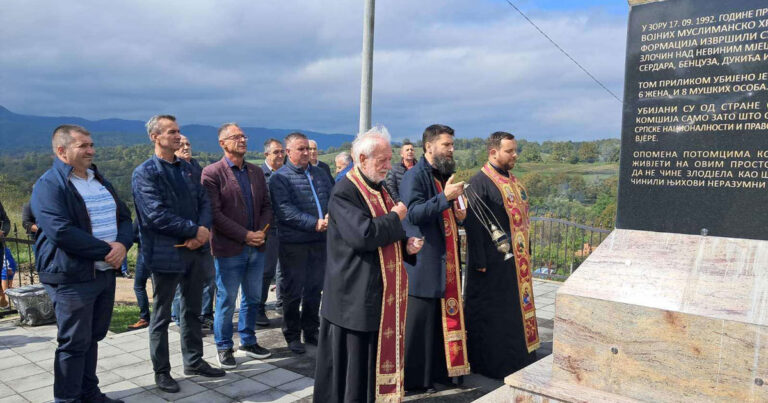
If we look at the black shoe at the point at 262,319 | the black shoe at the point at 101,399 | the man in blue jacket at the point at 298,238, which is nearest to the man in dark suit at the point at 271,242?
the black shoe at the point at 262,319

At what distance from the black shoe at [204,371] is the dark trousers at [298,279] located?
0.84 m

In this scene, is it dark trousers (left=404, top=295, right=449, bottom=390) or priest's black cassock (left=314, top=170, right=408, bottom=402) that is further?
dark trousers (left=404, top=295, right=449, bottom=390)

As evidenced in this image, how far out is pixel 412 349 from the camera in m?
4.32

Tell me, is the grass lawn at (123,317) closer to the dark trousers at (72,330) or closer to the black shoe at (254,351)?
the black shoe at (254,351)

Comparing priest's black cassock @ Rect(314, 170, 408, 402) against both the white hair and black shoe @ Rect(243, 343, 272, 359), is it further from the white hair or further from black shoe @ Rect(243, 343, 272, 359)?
black shoe @ Rect(243, 343, 272, 359)

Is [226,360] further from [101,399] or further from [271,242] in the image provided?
[271,242]

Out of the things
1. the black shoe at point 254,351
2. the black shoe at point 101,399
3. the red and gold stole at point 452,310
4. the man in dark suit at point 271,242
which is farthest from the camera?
the man in dark suit at point 271,242

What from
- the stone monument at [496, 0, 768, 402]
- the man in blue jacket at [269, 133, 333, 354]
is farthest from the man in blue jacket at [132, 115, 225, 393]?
the stone monument at [496, 0, 768, 402]

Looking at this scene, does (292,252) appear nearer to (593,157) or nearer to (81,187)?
(81,187)

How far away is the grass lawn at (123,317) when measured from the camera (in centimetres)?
648

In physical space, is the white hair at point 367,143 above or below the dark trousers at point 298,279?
above

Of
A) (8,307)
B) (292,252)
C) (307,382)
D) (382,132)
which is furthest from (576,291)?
(8,307)

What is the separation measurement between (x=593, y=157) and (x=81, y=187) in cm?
2228

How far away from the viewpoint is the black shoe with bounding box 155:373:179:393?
4.15 meters
